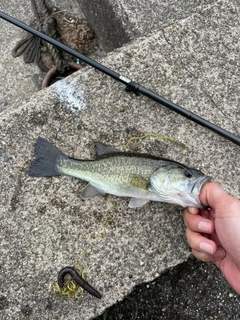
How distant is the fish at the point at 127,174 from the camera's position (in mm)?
2643

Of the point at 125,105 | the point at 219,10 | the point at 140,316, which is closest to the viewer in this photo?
the point at 125,105

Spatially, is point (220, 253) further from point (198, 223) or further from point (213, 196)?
point (213, 196)

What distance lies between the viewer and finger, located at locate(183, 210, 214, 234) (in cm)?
259

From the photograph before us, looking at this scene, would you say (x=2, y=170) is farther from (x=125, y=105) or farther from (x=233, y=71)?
(x=233, y=71)

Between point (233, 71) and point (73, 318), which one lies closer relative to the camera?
point (73, 318)

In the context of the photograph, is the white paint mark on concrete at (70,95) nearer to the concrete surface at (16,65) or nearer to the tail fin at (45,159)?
the tail fin at (45,159)

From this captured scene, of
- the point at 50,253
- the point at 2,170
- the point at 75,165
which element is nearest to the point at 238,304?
the point at 50,253

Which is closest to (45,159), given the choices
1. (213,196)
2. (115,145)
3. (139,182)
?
(115,145)

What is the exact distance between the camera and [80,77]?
3107mm

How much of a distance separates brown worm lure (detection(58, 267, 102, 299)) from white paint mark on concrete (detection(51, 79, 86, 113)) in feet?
4.53

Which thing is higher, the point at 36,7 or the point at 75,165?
the point at 36,7

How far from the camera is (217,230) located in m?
2.52

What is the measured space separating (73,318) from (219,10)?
10.2 ft

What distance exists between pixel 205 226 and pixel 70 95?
162cm
